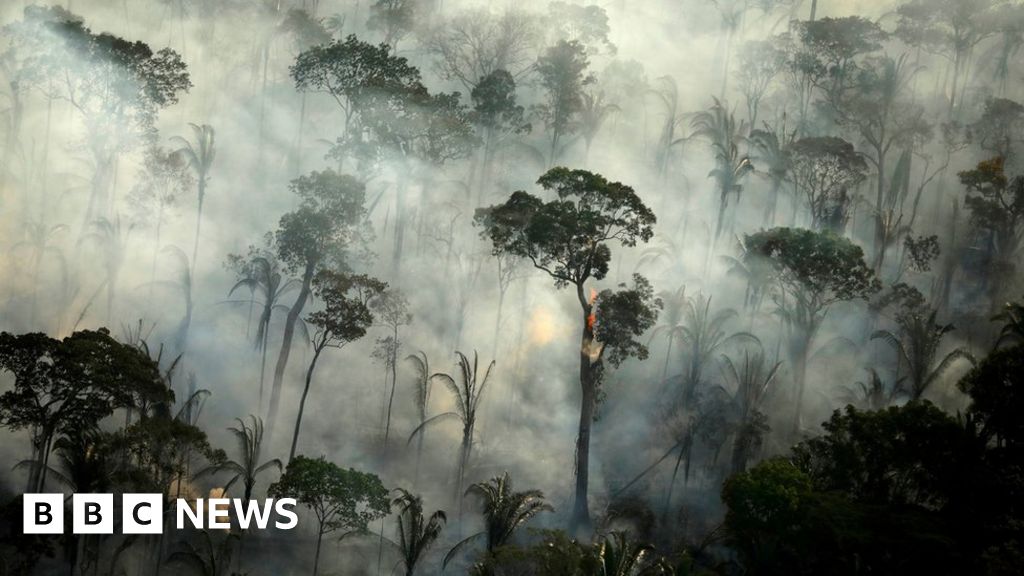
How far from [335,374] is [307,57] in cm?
2025

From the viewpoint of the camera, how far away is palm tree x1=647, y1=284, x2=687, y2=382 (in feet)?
200

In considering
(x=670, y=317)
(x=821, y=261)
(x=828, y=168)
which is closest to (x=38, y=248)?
(x=670, y=317)

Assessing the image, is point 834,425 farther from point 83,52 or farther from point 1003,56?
point 1003,56

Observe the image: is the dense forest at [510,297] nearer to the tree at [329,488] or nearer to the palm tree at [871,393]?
the tree at [329,488]

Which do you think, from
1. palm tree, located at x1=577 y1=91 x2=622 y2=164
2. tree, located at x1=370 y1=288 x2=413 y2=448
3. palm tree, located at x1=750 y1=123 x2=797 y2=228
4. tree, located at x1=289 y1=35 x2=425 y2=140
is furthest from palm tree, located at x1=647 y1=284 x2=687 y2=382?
tree, located at x1=289 y1=35 x2=425 y2=140

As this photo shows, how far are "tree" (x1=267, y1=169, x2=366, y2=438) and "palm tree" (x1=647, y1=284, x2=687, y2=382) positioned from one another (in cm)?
1964

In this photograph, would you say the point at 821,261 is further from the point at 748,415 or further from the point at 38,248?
the point at 38,248

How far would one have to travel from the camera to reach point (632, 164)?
3275 inches

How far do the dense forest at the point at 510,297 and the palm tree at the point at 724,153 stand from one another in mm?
806

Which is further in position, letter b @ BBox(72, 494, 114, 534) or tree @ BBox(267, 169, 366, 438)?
tree @ BBox(267, 169, 366, 438)

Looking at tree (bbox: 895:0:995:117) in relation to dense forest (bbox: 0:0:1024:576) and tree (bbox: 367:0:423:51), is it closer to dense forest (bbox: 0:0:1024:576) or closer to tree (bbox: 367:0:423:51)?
dense forest (bbox: 0:0:1024:576)

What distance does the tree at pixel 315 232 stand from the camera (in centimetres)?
5350

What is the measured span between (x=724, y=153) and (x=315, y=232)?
34.2 metres

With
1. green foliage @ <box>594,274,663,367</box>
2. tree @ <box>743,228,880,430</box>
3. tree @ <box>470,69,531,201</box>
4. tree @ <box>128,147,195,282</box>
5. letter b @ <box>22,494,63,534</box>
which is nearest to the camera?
letter b @ <box>22,494,63,534</box>
